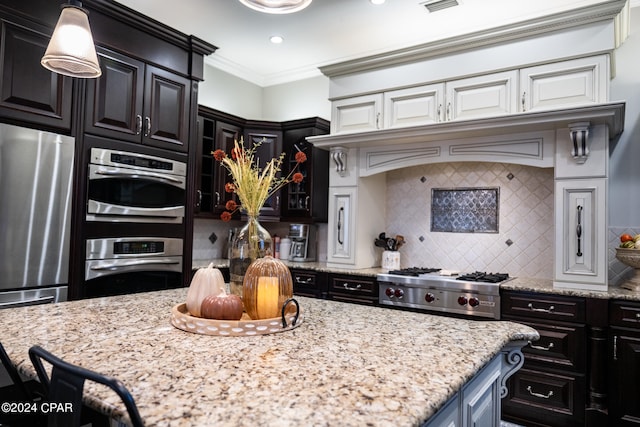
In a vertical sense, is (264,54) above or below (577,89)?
above

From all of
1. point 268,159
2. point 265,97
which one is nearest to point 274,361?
point 268,159

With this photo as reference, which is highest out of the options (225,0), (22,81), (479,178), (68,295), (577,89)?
(225,0)

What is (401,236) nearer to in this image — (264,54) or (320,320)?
(264,54)

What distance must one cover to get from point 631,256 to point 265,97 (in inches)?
156

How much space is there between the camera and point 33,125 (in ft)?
8.41

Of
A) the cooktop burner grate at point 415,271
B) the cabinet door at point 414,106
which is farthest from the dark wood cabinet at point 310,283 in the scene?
the cabinet door at point 414,106

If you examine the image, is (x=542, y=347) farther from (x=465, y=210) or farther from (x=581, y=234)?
(x=465, y=210)

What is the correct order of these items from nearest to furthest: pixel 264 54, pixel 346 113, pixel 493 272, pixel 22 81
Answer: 1. pixel 22 81
2. pixel 493 272
3. pixel 346 113
4. pixel 264 54

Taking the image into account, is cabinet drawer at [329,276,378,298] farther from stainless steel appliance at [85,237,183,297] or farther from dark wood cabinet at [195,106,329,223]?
stainless steel appliance at [85,237,183,297]

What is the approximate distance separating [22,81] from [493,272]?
364 cm

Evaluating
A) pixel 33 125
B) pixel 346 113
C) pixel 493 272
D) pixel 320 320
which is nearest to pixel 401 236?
pixel 493 272

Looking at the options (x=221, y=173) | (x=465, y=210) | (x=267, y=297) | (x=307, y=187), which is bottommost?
(x=267, y=297)

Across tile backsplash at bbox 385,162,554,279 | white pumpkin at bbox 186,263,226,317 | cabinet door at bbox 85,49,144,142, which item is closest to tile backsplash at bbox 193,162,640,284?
tile backsplash at bbox 385,162,554,279

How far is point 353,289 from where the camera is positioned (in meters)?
3.61
